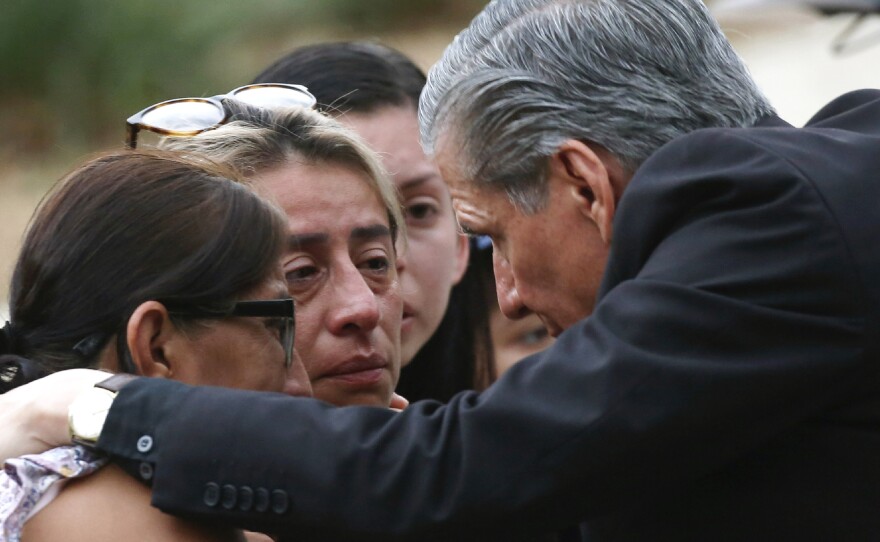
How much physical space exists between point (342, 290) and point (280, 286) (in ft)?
1.65

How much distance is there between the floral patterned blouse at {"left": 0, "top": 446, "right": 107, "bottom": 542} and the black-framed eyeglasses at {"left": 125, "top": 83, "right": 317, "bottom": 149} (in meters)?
0.94

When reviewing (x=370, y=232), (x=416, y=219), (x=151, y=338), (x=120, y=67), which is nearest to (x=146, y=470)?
(x=151, y=338)

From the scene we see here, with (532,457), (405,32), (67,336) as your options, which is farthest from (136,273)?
(405,32)

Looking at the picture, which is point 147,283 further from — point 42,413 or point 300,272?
point 300,272

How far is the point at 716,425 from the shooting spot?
2.03 m

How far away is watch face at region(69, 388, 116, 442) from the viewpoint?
6.97 ft

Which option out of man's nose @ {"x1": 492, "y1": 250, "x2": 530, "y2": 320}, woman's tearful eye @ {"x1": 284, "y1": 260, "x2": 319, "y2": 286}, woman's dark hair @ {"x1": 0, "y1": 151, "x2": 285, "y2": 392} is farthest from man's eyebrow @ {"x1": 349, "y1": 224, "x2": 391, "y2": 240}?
woman's dark hair @ {"x1": 0, "y1": 151, "x2": 285, "y2": 392}

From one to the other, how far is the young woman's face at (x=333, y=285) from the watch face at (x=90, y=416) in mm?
868

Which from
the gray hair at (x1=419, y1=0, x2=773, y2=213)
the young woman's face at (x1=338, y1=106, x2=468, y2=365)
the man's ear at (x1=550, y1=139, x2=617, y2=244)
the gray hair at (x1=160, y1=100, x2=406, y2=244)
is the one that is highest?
the gray hair at (x1=419, y1=0, x2=773, y2=213)

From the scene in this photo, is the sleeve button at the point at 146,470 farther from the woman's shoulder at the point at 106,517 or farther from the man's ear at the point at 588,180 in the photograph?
the man's ear at the point at 588,180

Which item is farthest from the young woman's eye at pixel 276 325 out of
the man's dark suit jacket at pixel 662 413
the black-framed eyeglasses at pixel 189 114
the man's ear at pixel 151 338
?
the black-framed eyeglasses at pixel 189 114

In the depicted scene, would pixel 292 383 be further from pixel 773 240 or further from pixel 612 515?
pixel 773 240

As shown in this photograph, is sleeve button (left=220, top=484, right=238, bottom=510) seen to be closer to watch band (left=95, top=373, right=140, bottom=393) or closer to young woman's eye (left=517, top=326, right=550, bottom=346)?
watch band (left=95, top=373, right=140, bottom=393)

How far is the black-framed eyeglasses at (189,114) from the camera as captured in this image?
298 cm
